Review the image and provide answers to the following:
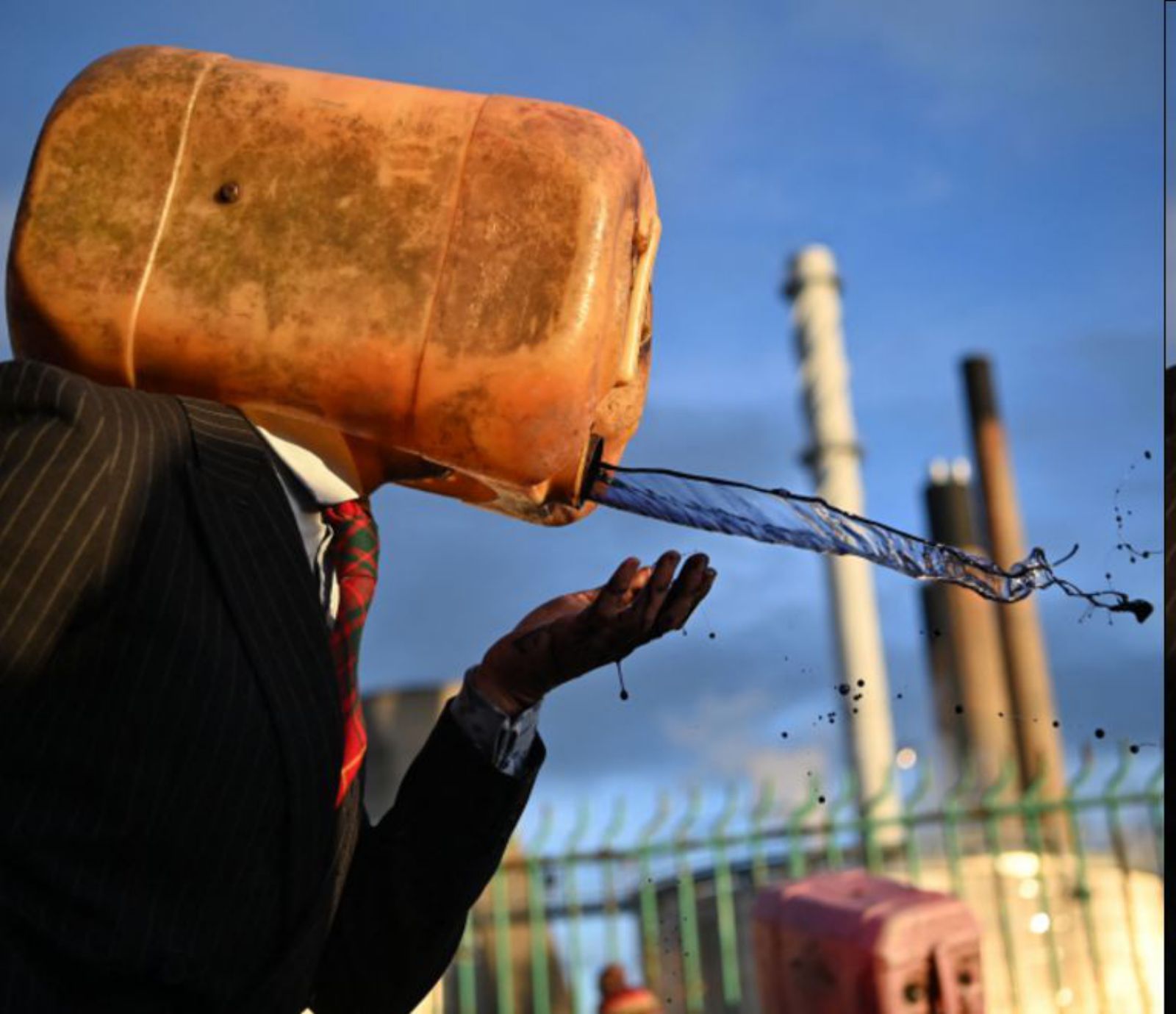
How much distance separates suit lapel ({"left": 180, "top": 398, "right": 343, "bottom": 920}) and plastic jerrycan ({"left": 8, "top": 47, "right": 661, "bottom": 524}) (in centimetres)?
7

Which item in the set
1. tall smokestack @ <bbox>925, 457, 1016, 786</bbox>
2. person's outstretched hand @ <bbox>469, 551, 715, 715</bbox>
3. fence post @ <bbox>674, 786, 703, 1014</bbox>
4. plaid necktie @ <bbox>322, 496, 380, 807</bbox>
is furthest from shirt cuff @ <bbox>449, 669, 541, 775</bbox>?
tall smokestack @ <bbox>925, 457, 1016, 786</bbox>

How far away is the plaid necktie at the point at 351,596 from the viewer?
1.75 metres

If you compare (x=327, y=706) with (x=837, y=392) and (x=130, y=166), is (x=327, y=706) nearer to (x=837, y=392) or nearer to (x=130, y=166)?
(x=130, y=166)

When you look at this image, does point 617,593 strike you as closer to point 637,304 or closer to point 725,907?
point 637,304

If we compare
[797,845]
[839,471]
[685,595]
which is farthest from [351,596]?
[839,471]

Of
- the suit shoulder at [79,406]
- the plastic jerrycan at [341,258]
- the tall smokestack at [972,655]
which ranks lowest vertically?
the suit shoulder at [79,406]

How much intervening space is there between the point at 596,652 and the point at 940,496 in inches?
861

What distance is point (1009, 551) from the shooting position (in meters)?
21.2

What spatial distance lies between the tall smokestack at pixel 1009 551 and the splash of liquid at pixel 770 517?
63.7ft

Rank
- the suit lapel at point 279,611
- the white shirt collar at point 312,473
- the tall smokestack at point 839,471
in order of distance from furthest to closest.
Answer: the tall smokestack at point 839,471
the white shirt collar at point 312,473
the suit lapel at point 279,611

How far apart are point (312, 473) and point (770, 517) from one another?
1.82ft

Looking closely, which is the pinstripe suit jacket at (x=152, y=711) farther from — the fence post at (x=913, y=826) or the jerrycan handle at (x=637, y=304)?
the fence post at (x=913, y=826)

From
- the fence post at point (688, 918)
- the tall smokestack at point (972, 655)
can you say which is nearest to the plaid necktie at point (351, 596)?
the fence post at point (688, 918)

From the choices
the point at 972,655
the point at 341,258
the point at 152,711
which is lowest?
the point at 152,711
